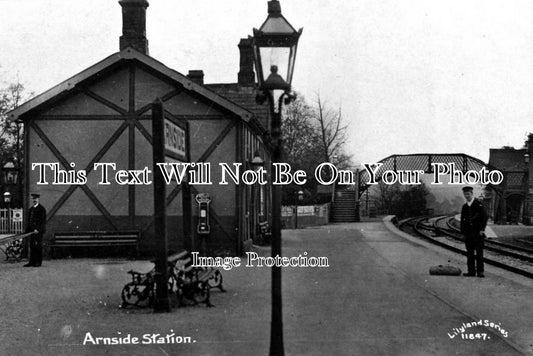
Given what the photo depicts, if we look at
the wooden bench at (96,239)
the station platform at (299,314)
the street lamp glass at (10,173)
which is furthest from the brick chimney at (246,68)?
the station platform at (299,314)

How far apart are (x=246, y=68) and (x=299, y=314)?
59.6 feet

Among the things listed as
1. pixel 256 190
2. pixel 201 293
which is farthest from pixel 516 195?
pixel 201 293

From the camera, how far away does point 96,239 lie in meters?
17.6

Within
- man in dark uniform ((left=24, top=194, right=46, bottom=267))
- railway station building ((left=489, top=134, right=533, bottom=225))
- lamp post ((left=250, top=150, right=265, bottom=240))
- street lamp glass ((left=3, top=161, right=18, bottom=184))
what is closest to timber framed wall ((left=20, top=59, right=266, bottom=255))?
lamp post ((left=250, top=150, right=265, bottom=240))

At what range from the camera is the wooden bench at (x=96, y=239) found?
57.5 ft

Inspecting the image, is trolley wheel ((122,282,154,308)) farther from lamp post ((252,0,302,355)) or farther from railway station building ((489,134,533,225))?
railway station building ((489,134,533,225))

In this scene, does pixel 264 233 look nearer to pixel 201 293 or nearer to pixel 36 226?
pixel 36 226

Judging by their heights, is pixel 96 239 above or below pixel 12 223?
below

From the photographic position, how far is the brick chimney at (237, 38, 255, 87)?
26.2 m

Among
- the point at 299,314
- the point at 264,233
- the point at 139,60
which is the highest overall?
the point at 139,60

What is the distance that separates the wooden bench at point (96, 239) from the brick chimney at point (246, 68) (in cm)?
1015

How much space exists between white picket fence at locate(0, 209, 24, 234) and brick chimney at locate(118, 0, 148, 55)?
14021 millimetres

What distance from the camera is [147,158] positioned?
17.8m

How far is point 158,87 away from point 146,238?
3944mm
